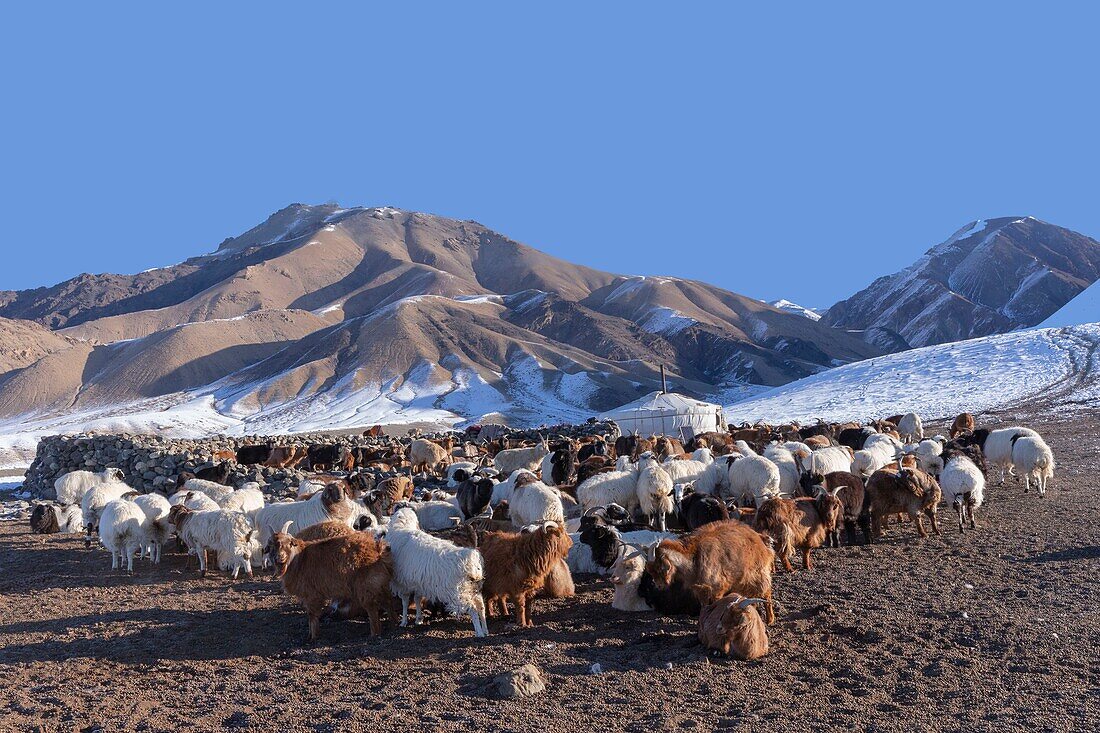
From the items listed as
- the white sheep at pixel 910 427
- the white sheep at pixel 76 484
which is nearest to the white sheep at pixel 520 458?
the white sheep at pixel 76 484

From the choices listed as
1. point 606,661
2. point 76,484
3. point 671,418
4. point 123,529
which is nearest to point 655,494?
point 606,661

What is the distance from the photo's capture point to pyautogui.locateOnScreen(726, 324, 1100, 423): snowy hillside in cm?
4841

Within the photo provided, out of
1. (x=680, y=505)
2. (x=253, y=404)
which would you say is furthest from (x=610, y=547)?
(x=253, y=404)

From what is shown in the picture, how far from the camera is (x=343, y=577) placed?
8.59 meters

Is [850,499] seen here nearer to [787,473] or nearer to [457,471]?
[787,473]

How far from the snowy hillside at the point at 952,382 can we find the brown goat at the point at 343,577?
41.4 meters

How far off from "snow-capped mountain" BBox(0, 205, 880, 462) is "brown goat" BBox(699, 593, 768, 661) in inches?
2780

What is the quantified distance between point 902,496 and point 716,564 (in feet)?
17.3

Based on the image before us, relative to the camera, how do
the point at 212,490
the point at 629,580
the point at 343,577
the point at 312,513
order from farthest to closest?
the point at 212,490 < the point at 312,513 < the point at 629,580 < the point at 343,577

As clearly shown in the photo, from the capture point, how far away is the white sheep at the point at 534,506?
12.1 m

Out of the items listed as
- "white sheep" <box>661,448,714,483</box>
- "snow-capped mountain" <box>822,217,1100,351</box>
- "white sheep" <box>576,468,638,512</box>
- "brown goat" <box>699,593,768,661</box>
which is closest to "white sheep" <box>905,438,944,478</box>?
"white sheep" <box>661,448,714,483</box>

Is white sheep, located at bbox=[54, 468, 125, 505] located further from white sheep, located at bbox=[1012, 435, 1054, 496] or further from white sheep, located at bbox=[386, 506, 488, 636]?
white sheep, located at bbox=[1012, 435, 1054, 496]

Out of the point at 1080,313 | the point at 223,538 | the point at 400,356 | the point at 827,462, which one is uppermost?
the point at 400,356

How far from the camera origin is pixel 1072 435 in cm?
2805
